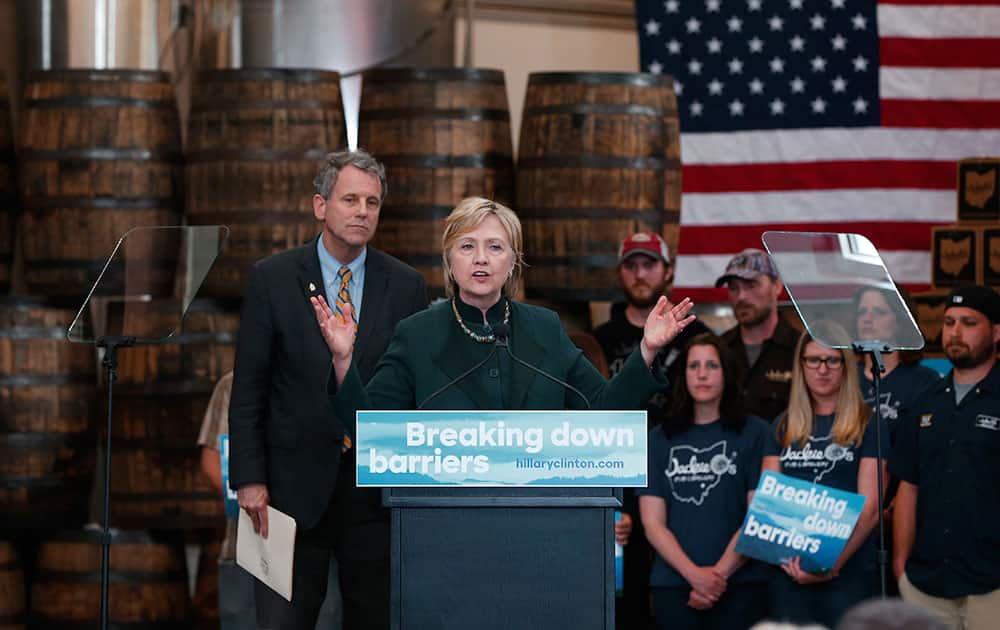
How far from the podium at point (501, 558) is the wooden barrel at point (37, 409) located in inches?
149

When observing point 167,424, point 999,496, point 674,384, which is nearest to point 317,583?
point 674,384

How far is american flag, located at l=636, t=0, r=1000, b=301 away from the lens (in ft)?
27.0

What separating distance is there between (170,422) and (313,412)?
2.34 meters

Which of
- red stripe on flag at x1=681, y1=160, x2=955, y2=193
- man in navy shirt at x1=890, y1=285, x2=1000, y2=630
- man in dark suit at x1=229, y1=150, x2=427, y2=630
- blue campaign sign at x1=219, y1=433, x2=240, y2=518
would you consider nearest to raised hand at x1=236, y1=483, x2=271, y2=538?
man in dark suit at x1=229, y1=150, x2=427, y2=630

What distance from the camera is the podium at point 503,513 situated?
274 centimetres

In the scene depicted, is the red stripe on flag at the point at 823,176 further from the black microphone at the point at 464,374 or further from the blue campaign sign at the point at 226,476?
the black microphone at the point at 464,374

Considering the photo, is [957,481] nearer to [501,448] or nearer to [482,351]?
[482,351]

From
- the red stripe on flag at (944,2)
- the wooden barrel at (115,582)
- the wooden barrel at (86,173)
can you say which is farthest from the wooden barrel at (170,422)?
the red stripe on flag at (944,2)

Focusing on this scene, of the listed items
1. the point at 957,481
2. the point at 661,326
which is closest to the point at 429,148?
the point at 957,481

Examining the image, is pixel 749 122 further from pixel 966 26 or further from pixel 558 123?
pixel 558 123

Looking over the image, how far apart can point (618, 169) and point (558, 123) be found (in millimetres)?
304

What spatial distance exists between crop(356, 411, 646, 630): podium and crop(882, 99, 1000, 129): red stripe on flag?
5926mm

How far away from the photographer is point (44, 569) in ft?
20.7

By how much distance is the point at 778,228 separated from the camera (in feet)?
26.9
